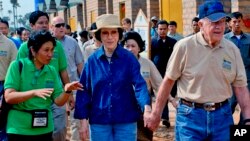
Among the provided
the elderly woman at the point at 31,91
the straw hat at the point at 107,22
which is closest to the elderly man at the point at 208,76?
the straw hat at the point at 107,22

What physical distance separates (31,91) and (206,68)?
149cm

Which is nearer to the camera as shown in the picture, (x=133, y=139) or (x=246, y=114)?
(x=246, y=114)

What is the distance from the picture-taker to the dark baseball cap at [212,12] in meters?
4.62

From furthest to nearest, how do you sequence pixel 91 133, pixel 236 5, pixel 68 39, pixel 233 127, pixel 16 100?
pixel 236 5 → pixel 68 39 → pixel 91 133 → pixel 16 100 → pixel 233 127

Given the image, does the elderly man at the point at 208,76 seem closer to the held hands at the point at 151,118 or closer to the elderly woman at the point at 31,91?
the held hands at the point at 151,118

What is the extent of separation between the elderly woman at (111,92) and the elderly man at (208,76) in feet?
1.44

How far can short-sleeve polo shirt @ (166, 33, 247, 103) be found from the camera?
468cm

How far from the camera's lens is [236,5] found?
1168cm

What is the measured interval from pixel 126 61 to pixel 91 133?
0.75 metres

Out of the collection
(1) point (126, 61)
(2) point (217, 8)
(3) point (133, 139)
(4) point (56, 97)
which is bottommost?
(3) point (133, 139)

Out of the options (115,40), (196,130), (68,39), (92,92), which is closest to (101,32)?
(115,40)

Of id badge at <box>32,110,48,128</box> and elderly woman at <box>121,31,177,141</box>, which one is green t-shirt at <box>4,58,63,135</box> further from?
elderly woman at <box>121,31,177,141</box>

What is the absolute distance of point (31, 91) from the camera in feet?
15.8

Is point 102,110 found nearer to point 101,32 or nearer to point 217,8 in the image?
point 101,32
